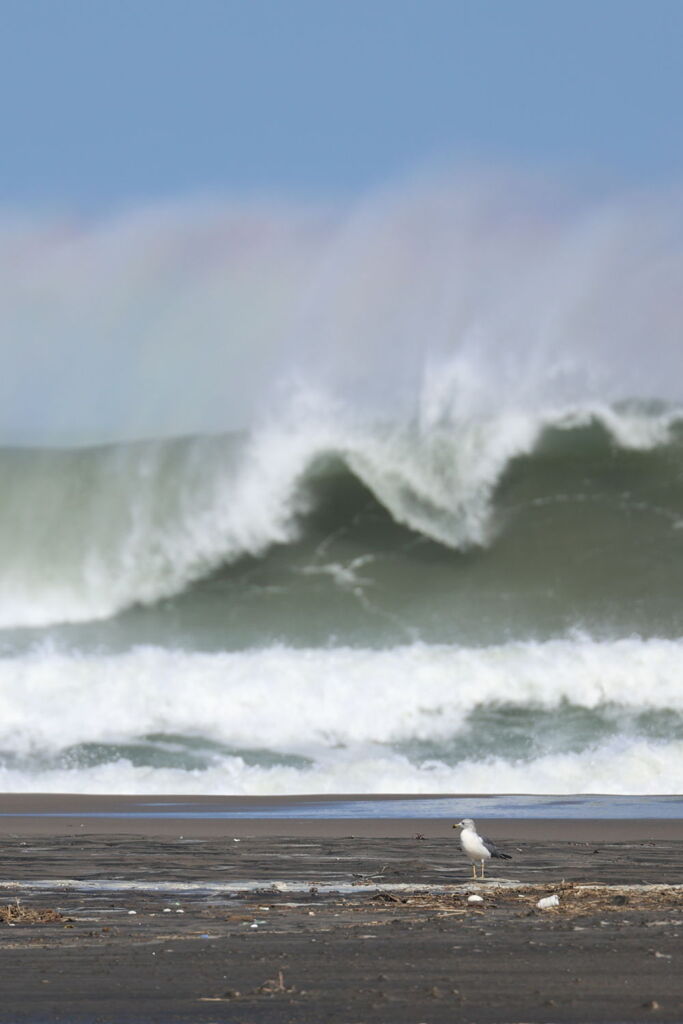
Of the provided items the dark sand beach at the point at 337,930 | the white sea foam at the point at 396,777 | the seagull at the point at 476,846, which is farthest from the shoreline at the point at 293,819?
the seagull at the point at 476,846

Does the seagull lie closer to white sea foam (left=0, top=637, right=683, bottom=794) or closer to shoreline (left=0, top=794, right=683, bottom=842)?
shoreline (left=0, top=794, right=683, bottom=842)

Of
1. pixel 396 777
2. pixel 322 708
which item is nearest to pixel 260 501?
pixel 322 708

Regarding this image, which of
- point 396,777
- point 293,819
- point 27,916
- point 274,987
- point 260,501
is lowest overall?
Result: point 274,987

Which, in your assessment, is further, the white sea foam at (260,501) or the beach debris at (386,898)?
the white sea foam at (260,501)

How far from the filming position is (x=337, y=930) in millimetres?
6047

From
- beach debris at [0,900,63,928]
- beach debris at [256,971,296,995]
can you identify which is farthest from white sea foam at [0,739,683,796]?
beach debris at [256,971,296,995]

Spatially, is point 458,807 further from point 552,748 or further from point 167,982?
point 167,982

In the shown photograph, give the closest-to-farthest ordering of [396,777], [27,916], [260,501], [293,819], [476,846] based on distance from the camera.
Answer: [27,916], [476,846], [293,819], [396,777], [260,501]

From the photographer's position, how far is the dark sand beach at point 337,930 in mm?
4582

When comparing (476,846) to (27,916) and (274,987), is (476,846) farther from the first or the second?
(274,987)

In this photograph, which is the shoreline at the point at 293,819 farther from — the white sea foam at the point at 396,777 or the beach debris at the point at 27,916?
the beach debris at the point at 27,916

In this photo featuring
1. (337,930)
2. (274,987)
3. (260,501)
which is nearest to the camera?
(274,987)

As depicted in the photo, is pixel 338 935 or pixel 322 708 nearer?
pixel 338 935

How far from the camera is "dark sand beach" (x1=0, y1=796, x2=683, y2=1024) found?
15.0ft
